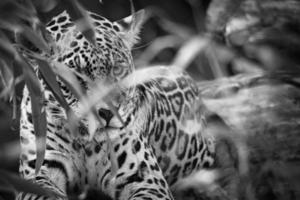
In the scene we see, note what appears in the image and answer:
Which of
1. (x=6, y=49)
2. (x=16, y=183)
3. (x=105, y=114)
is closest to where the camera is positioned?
(x=16, y=183)

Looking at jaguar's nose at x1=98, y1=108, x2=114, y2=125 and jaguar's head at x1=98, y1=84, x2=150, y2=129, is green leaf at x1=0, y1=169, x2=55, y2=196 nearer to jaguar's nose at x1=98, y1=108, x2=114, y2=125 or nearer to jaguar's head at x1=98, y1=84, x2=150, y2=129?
jaguar's head at x1=98, y1=84, x2=150, y2=129

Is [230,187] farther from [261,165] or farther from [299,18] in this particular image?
[299,18]

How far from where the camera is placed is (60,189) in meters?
4.39

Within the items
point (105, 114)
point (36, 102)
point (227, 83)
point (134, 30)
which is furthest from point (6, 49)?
point (227, 83)

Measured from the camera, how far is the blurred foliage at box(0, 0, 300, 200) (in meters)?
2.64

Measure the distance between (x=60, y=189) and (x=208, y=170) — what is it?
62.8 inches

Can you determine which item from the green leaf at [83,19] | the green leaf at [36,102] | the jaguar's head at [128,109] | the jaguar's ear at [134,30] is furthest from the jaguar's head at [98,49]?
the green leaf at [36,102]

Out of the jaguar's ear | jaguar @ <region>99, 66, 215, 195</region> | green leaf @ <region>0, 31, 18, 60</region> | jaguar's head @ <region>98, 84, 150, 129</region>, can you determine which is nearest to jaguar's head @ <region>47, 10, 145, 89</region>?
the jaguar's ear

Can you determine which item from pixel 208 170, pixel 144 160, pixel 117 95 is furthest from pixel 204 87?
pixel 117 95

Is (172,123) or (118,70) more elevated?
(118,70)

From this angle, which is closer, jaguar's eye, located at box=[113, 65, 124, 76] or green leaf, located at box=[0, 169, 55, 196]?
green leaf, located at box=[0, 169, 55, 196]

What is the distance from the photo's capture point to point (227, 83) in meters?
6.95

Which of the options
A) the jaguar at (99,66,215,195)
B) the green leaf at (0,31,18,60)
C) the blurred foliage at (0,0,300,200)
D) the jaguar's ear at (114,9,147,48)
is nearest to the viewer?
the green leaf at (0,31,18,60)

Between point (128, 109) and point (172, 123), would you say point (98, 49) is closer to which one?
point (128, 109)
